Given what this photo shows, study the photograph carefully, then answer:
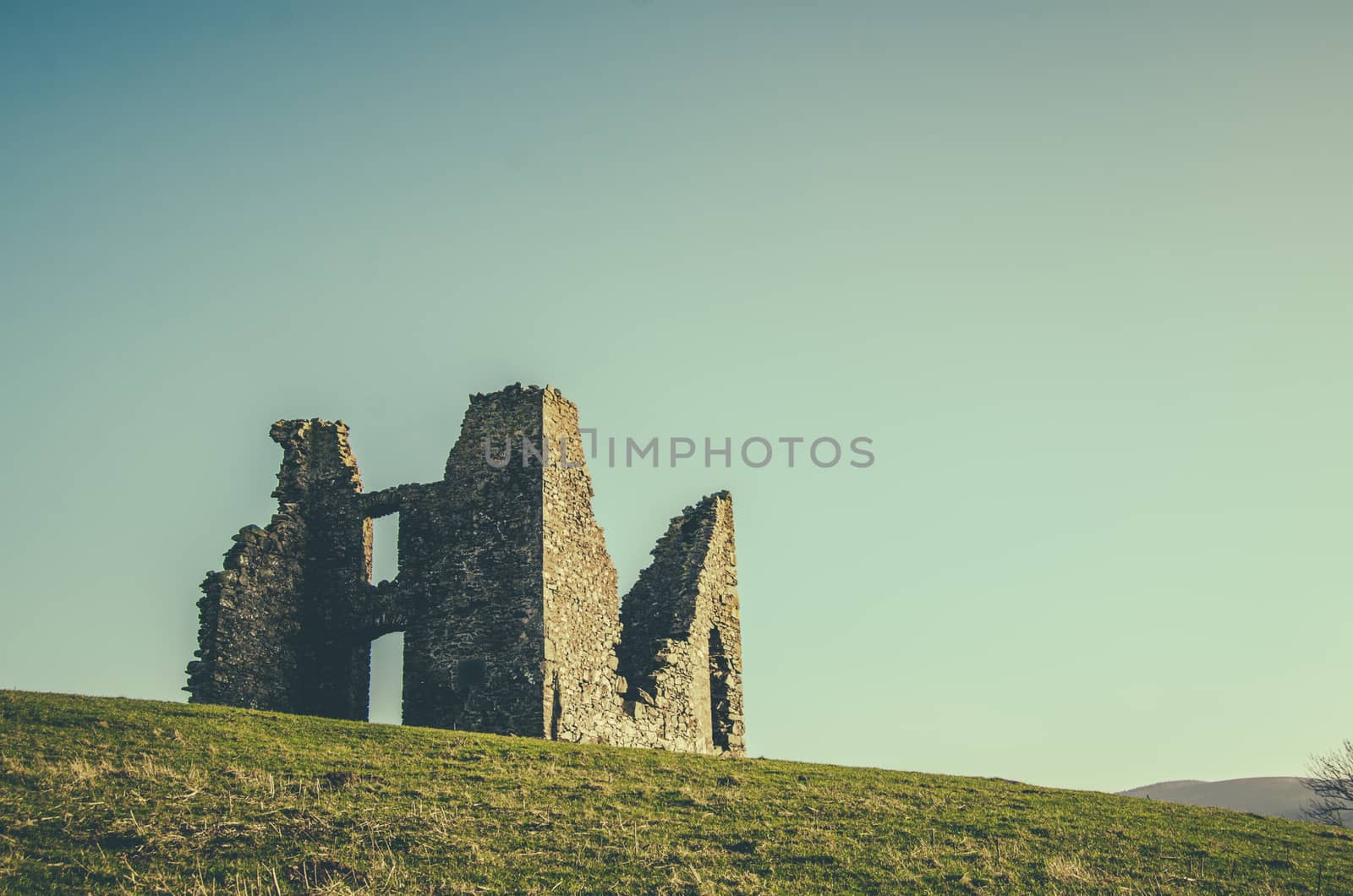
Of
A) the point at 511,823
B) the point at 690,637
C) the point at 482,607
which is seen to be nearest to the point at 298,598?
the point at 482,607

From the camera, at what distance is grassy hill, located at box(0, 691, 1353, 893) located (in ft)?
42.6

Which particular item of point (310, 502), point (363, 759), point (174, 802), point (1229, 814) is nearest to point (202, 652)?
point (310, 502)

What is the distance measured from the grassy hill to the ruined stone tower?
339 cm

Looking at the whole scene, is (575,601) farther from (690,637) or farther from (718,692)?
(718,692)

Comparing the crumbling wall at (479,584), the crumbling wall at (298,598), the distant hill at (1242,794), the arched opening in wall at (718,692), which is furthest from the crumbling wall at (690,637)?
the distant hill at (1242,794)

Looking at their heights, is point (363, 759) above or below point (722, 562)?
below

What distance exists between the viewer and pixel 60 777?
598 inches

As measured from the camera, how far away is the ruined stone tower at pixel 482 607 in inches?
967

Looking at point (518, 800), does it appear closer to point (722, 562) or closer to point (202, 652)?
point (202, 652)

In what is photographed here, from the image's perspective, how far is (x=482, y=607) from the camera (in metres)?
24.9

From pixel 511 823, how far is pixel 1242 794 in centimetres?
6795

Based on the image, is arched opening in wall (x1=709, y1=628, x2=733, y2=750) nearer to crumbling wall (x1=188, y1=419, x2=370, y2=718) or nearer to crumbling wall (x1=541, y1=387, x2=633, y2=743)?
crumbling wall (x1=541, y1=387, x2=633, y2=743)

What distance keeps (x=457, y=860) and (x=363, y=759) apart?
200 inches

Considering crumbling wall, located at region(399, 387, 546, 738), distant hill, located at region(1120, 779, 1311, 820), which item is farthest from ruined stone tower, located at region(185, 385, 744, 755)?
distant hill, located at region(1120, 779, 1311, 820)
